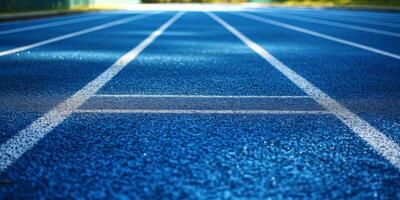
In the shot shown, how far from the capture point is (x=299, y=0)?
57375 mm

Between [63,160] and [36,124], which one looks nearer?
[63,160]

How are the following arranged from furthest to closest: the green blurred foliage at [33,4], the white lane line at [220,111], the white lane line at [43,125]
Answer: the green blurred foliage at [33,4] < the white lane line at [220,111] < the white lane line at [43,125]

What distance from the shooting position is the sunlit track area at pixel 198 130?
201cm

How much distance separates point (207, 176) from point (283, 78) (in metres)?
2.95

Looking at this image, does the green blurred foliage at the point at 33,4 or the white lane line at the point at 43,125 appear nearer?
the white lane line at the point at 43,125

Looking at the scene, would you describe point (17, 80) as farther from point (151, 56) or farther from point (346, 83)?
point (346, 83)

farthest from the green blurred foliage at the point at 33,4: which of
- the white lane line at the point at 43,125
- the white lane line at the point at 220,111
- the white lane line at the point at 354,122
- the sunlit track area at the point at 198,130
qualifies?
the white lane line at the point at 220,111

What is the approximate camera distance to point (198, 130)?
2.87 metres

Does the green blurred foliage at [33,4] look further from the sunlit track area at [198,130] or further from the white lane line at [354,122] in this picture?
the white lane line at [354,122]

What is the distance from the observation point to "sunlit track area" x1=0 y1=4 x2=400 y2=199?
79.1 inches

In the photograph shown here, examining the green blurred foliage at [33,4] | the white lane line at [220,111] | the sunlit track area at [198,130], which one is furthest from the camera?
the green blurred foliage at [33,4]

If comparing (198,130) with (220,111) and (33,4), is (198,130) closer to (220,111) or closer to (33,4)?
(220,111)

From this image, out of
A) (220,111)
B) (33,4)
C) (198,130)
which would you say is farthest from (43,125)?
(33,4)

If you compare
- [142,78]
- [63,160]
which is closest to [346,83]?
[142,78]
